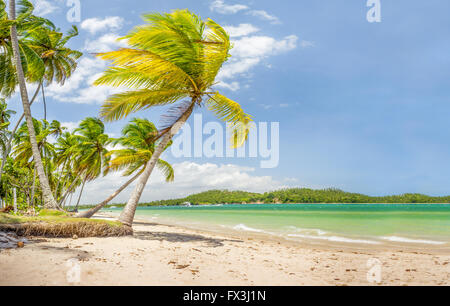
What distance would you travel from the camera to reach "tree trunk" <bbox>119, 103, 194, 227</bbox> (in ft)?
29.8

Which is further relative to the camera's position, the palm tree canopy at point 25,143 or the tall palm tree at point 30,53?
the palm tree canopy at point 25,143

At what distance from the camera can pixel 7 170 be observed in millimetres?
29000

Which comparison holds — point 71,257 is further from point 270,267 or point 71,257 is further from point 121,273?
point 270,267

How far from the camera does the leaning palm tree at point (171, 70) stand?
827cm

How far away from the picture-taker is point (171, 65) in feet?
27.0

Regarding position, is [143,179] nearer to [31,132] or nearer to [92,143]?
[31,132]

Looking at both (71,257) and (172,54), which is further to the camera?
(172,54)

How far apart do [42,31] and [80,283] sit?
589 inches

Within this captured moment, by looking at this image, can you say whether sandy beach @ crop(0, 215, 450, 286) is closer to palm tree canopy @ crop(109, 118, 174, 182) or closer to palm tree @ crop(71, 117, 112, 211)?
palm tree canopy @ crop(109, 118, 174, 182)

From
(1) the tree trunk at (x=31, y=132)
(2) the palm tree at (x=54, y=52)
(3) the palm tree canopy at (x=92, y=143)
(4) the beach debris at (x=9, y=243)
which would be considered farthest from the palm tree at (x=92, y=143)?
(4) the beach debris at (x=9, y=243)

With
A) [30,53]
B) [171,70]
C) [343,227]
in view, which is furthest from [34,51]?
[343,227]

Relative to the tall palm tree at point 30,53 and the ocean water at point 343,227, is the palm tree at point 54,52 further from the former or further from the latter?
the ocean water at point 343,227
